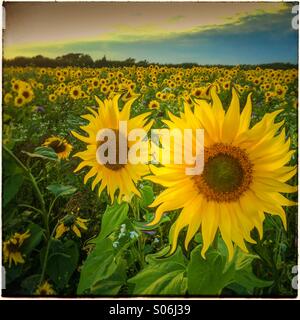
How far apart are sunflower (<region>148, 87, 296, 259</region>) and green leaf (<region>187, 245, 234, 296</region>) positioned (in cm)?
4

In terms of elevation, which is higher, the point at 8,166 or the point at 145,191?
the point at 8,166

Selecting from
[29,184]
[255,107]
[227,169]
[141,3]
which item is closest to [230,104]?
[255,107]

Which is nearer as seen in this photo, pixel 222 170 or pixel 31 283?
pixel 222 170

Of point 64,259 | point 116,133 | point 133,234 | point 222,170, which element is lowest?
point 64,259

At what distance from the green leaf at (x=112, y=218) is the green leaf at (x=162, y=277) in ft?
0.63

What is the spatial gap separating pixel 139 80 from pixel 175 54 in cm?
18

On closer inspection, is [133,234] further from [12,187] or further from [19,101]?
[19,101]

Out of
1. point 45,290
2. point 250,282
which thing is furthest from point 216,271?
point 45,290

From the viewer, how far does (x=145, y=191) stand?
7.43 ft

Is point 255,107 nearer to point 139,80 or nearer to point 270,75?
point 270,75

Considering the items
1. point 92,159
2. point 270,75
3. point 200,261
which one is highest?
point 270,75

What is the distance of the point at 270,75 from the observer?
2.21 m

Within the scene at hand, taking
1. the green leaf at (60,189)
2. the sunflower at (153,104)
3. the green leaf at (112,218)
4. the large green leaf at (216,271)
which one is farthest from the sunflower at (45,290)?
the sunflower at (153,104)

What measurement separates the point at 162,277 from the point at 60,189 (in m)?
0.57
